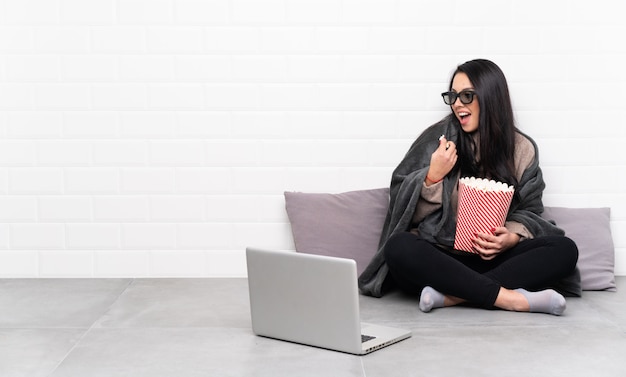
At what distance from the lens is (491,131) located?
149 inches

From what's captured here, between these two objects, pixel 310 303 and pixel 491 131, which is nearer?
pixel 310 303

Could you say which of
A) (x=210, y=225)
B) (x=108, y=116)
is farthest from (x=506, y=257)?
(x=108, y=116)

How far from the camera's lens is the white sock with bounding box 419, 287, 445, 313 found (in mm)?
3504

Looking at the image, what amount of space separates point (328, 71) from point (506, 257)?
3.82 feet

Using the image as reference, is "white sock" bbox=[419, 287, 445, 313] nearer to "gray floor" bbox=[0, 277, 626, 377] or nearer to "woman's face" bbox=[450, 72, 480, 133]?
"gray floor" bbox=[0, 277, 626, 377]

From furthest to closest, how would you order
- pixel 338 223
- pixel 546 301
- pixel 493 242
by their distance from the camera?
pixel 338 223 < pixel 493 242 < pixel 546 301

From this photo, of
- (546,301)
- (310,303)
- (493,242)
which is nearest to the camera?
(310,303)

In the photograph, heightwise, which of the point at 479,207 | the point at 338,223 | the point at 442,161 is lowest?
the point at 338,223

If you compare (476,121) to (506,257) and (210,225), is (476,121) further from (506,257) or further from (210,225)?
(210,225)

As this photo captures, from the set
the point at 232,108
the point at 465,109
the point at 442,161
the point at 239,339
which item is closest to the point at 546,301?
the point at 442,161

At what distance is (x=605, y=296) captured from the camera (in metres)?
3.87

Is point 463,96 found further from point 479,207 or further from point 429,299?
point 429,299

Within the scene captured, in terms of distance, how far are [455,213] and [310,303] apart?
3.44 feet

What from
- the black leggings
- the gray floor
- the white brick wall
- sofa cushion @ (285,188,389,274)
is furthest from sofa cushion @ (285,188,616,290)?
the black leggings
